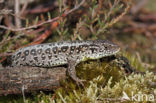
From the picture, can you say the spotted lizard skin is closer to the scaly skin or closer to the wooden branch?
the scaly skin

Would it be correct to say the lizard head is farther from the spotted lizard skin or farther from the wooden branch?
the wooden branch

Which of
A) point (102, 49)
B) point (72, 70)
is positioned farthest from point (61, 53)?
point (102, 49)

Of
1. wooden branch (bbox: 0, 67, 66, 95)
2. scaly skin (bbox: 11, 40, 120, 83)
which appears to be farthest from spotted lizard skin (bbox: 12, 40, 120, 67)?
wooden branch (bbox: 0, 67, 66, 95)

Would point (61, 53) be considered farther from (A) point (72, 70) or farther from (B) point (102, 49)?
(B) point (102, 49)

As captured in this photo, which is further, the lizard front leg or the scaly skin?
the scaly skin

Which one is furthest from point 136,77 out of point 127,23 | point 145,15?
point 145,15

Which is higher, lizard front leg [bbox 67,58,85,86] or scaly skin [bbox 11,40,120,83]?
scaly skin [bbox 11,40,120,83]

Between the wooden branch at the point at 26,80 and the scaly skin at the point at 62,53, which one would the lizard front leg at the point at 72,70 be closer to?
the scaly skin at the point at 62,53

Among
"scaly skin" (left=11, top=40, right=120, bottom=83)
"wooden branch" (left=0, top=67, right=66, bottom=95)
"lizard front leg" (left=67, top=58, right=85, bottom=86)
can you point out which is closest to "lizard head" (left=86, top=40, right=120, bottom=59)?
"scaly skin" (left=11, top=40, right=120, bottom=83)
